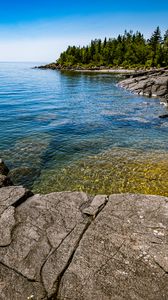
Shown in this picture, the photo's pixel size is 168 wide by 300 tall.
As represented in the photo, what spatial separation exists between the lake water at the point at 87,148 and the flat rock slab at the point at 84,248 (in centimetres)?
432

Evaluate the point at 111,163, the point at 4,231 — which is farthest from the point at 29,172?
the point at 4,231

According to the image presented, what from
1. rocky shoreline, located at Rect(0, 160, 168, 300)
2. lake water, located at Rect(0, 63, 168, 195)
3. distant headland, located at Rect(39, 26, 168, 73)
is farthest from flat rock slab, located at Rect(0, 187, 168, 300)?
distant headland, located at Rect(39, 26, 168, 73)

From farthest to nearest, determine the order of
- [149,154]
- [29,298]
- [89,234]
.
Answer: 1. [149,154]
2. [89,234]
3. [29,298]

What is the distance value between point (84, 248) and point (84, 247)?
0.03 meters

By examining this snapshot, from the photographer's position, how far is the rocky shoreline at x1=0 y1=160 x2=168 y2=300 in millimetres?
5895

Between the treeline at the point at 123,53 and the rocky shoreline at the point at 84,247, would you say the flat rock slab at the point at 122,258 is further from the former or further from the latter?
the treeline at the point at 123,53

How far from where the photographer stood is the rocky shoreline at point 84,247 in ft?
19.3

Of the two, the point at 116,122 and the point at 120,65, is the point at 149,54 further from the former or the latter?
the point at 116,122

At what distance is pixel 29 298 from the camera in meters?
5.77

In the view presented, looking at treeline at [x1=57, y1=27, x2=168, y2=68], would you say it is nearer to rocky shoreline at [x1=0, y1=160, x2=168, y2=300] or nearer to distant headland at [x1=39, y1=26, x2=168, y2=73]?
distant headland at [x1=39, y1=26, x2=168, y2=73]

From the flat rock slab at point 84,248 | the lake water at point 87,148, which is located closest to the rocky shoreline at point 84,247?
the flat rock slab at point 84,248

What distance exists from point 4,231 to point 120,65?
506 ft

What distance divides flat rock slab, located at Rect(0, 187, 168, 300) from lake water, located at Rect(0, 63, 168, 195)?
4318 mm

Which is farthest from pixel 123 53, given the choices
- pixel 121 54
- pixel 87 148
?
pixel 87 148
